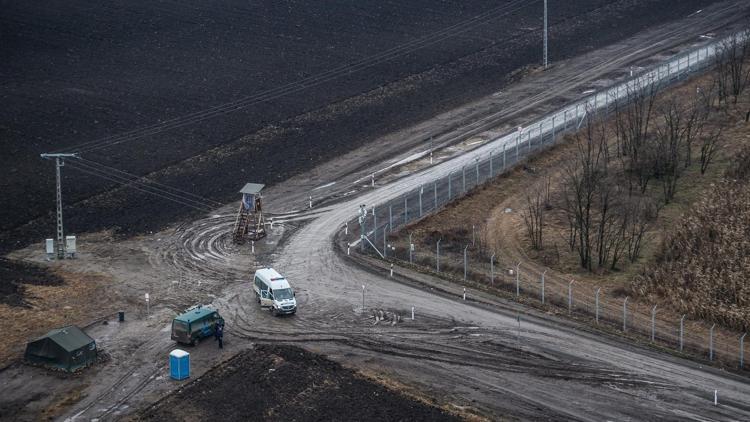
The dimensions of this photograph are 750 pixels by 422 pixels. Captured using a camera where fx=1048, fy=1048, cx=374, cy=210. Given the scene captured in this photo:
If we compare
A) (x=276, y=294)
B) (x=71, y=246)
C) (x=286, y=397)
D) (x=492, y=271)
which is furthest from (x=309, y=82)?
(x=286, y=397)

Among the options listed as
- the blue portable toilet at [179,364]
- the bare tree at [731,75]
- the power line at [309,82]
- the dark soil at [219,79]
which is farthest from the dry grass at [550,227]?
A: the power line at [309,82]

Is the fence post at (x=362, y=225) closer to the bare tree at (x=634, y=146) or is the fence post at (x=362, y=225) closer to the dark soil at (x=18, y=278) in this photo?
the bare tree at (x=634, y=146)

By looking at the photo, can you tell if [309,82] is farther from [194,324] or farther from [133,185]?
[194,324]

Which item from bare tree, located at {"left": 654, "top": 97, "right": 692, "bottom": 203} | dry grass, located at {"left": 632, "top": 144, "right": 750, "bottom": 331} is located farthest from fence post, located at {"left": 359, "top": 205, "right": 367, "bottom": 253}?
bare tree, located at {"left": 654, "top": 97, "right": 692, "bottom": 203}

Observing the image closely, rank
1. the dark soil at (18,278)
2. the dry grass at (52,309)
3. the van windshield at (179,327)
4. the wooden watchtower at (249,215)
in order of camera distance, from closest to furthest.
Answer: the van windshield at (179,327) < the dry grass at (52,309) < the dark soil at (18,278) < the wooden watchtower at (249,215)

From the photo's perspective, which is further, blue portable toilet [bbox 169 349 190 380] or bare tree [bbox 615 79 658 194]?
bare tree [bbox 615 79 658 194]

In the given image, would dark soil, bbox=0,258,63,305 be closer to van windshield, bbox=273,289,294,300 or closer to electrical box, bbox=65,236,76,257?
electrical box, bbox=65,236,76,257
